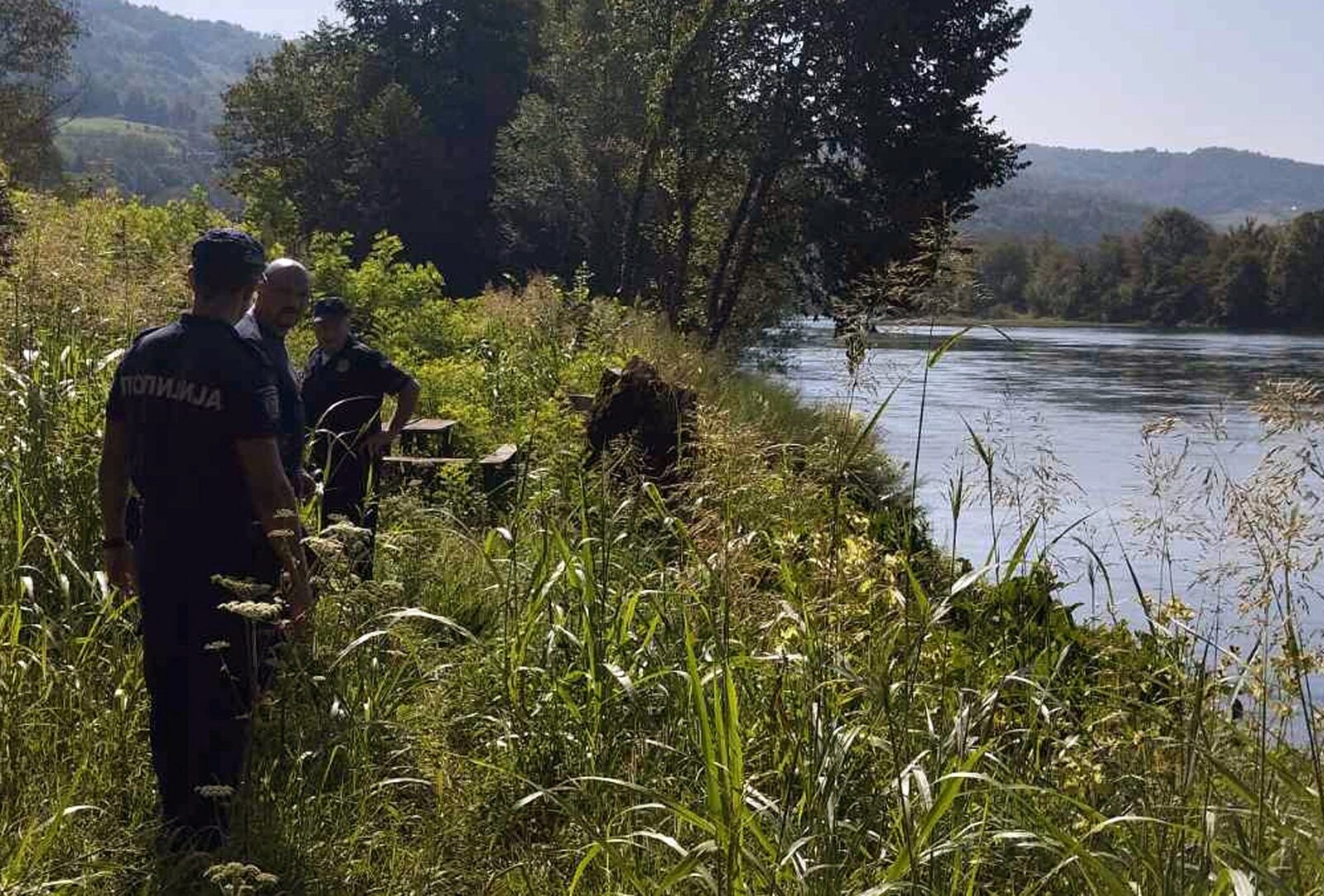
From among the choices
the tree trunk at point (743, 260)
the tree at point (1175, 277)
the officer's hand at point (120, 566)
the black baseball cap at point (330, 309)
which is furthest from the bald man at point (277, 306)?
the tree at point (1175, 277)

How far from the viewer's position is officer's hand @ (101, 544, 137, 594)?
366 centimetres

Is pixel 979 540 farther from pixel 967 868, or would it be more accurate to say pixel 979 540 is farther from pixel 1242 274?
pixel 1242 274

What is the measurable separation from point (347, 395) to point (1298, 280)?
6930cm

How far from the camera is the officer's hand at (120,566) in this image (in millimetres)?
3656

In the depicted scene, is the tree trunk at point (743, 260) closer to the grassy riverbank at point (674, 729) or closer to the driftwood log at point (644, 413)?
the driftwood log at point (644, 413)

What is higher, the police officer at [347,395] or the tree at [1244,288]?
the tree at [1244,288]

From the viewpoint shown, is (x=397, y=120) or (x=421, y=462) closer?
(x=421, y=462)

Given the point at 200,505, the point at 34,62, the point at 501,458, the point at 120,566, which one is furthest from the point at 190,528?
the point at 34,62

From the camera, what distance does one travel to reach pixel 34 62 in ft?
127

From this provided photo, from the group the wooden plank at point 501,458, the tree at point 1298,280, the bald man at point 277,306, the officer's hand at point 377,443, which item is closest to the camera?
the bald man at point 277,306

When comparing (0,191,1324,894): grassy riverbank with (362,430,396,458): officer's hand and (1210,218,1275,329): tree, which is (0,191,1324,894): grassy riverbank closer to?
(362,430,396,458): officer's hand

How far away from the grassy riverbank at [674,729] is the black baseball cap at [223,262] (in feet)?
2.42

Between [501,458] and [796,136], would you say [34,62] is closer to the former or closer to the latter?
[796,136]

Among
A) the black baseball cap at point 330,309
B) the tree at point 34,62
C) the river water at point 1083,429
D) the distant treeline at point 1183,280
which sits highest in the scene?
the tree at point 34,62
